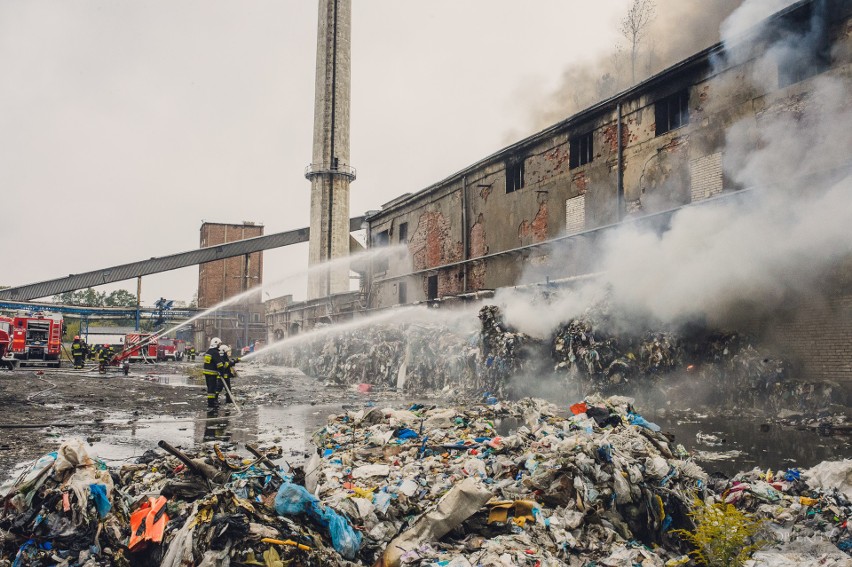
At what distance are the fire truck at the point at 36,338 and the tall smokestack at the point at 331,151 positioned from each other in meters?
14.8

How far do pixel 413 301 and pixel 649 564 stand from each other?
2120 cm

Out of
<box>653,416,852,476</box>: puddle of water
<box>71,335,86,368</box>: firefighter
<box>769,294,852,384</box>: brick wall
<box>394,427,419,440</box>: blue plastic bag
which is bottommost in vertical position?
<box>653,416,852,476</box>: puddle of water

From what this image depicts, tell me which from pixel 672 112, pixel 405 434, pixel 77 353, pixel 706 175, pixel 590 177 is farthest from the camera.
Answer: pixel 77 353

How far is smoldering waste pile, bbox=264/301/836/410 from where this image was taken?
411 inches

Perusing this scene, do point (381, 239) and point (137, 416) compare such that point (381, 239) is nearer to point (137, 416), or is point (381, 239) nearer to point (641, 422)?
point (137, 416)

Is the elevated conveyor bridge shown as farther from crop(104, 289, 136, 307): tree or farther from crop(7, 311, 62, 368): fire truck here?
crop(104, 289, 136, 307): tree

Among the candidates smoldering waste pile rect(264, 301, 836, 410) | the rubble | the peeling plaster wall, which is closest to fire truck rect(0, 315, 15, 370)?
smoldering waste pile rect(264, 301, 836, 410)

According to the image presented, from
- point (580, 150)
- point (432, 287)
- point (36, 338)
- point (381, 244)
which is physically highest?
point (580, 150)

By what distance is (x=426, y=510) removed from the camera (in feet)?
13.9

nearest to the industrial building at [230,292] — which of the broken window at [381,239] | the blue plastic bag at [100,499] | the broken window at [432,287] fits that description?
the broken window at [381,239]

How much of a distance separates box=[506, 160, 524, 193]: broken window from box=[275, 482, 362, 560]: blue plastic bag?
16.4 meters

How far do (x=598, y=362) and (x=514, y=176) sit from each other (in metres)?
9.08

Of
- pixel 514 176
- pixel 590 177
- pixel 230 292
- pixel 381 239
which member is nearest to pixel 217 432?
pixel 590 177

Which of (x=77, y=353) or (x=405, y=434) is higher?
(x=77, y=353)
